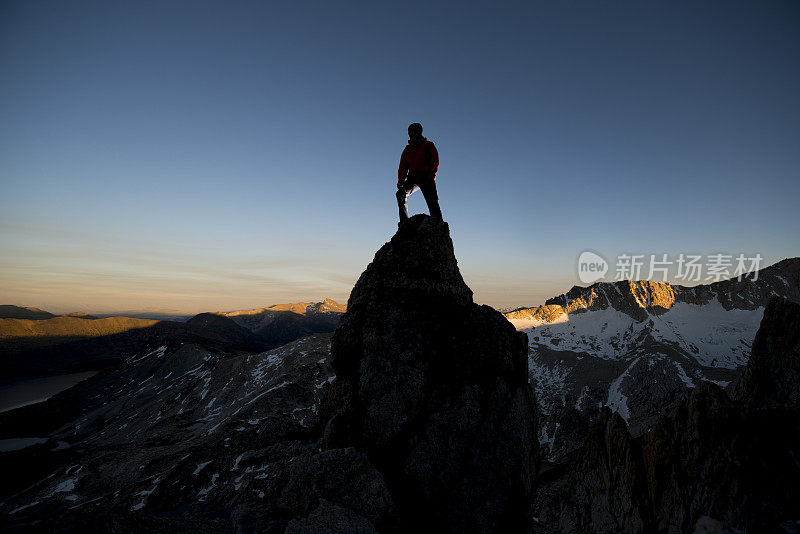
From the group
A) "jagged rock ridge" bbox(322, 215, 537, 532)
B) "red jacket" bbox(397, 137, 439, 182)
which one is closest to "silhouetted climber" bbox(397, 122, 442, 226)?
"red jacket" bbox(397, 137, 439, 182)

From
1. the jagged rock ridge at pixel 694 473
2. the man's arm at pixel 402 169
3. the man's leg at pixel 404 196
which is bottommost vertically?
the jagged rock ridge at pixel 694 473

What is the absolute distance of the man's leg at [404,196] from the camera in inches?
624

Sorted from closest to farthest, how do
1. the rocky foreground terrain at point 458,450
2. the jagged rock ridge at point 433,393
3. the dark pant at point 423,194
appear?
the rocky foreground terrain at point 458,450, the jagged rock ridge at point 433,393, the dark pant at point 423,194

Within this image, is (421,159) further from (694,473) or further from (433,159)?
(694,473)

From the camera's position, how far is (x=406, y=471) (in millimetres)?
12109

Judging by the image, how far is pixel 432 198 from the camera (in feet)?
53.7

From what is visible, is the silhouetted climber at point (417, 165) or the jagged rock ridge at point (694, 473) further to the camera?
the silhouetted climber at point (417, 165)

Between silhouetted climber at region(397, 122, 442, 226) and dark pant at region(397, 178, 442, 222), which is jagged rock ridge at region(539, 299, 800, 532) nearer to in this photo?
dark pant at region(397, 178, 442, 222)

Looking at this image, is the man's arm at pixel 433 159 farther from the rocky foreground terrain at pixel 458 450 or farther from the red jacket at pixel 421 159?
the rocky foreground terrain at pixel 458 450

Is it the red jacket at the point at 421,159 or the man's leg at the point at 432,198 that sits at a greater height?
the red jacket at the point at 421,159

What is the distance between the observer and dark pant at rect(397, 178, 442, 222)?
619 inches

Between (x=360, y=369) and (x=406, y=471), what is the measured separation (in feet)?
14.4

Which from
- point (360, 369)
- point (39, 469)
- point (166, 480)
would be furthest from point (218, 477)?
→ point (39, 469)

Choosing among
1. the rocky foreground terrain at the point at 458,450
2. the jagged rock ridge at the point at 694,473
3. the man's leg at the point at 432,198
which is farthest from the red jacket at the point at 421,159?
the jagged rock ridge at the point at 694,473
